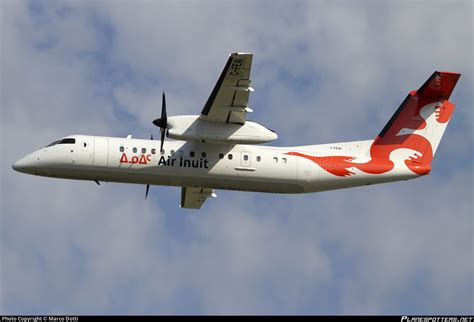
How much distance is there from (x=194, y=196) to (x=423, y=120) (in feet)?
28.4

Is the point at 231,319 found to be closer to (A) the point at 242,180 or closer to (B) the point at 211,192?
(A) the point at 242,180

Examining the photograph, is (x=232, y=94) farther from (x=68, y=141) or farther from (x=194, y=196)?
(x=194, y=196)

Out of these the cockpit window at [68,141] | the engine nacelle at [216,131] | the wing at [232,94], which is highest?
the wing at [232,94]

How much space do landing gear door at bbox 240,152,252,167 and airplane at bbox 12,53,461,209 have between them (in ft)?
0.11

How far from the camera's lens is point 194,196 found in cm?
3291

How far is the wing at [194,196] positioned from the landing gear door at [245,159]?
3044 mm

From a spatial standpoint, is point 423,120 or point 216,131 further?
point 423,120

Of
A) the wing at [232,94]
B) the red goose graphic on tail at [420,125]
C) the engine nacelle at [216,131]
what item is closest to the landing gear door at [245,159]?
the engine nacelle at [216,131]

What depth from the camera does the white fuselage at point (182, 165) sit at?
95.2 ft

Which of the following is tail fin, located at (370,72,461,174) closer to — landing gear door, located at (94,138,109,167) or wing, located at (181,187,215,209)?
wing, located at (181,187,215,209)

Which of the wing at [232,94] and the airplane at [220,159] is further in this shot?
the airplane at [220,159]

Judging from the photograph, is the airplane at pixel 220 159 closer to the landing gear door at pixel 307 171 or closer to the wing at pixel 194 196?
the landing gear door at pixel 307 171

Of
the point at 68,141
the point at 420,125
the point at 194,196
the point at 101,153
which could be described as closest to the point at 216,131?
the point at 101,153

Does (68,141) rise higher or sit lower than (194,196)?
higher
